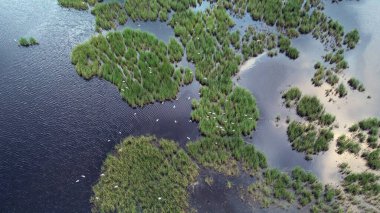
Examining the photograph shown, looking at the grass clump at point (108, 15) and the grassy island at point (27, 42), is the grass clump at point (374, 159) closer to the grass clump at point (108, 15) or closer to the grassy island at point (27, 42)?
→ the grass clump at point (108, 15)

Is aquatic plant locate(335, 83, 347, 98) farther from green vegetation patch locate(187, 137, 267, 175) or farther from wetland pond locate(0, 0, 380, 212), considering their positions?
green vegetation patch locate(187, 137, 267, 175)

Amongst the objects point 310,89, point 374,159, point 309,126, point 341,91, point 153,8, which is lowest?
point 374,159

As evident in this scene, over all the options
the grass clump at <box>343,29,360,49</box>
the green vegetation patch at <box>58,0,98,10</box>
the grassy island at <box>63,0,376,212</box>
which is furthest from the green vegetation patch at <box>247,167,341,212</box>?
the green vegetation patch at <box>58,0,98,10</box>

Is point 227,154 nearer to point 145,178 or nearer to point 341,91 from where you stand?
point 145,178

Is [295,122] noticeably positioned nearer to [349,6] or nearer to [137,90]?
[137,90]

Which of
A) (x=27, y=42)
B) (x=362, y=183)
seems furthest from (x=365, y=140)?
(x=27, y=42)

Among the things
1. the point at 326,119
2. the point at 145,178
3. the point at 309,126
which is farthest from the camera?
the point at 326,119

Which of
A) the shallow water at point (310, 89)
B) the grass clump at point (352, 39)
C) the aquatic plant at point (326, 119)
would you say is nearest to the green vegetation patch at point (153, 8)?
the shallow water at point (310, 89)
